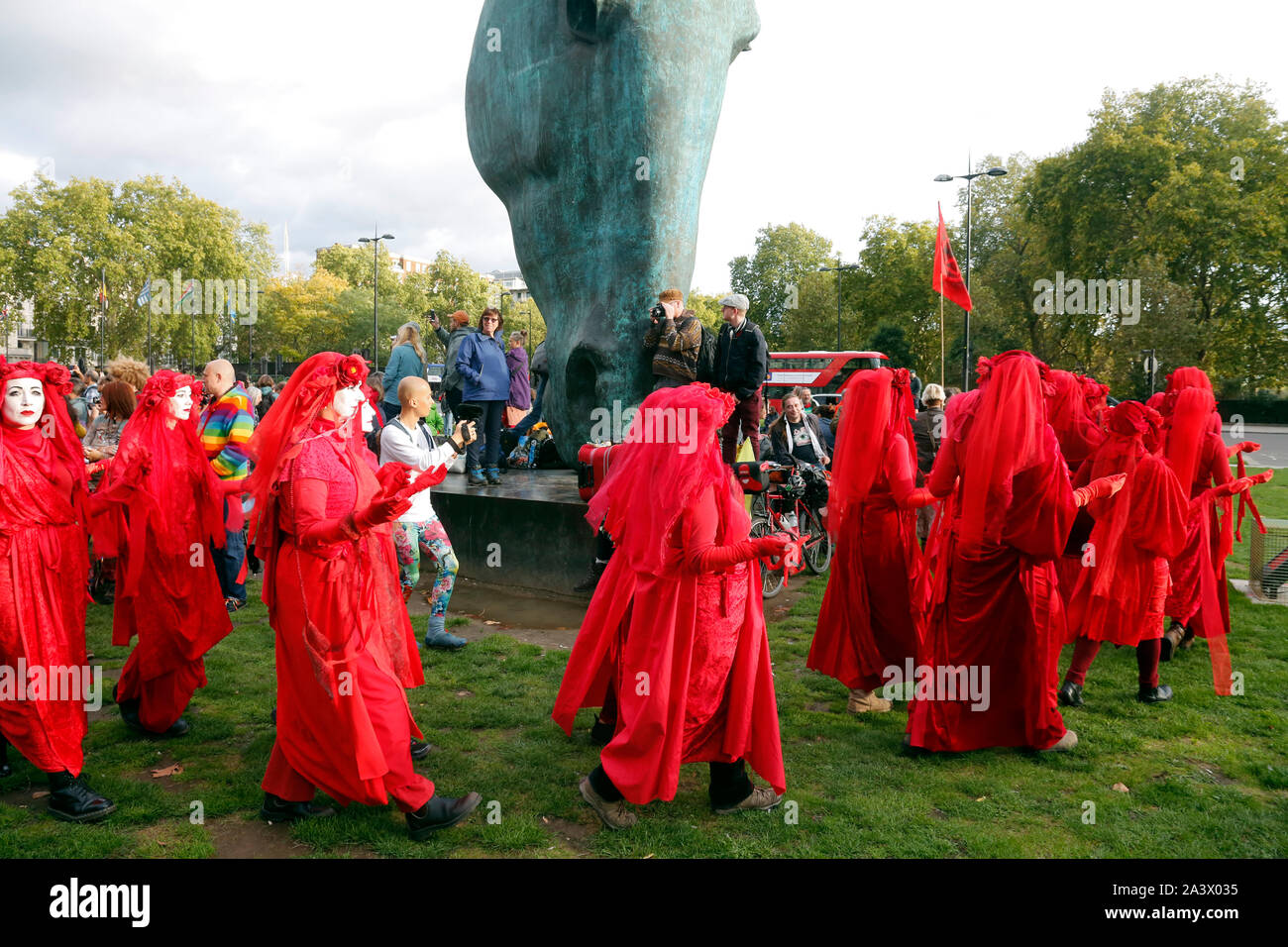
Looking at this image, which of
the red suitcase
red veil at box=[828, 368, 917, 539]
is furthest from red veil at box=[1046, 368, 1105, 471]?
the red suitcase

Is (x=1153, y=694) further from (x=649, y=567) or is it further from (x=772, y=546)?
(x=649, y=567)

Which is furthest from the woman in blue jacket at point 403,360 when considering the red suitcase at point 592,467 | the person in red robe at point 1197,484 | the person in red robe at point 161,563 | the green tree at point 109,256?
the green tree at point 109,256

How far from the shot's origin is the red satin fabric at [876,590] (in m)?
4.77

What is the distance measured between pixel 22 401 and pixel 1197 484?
6705 millimetres

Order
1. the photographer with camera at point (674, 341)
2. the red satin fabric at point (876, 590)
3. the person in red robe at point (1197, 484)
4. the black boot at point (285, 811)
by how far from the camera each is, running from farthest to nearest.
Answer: the photographer with camera at point (674, 341), the person in red robe at point (1197, 484), the red satin fabric at point (876, 590), the black boot at point (285, 811)

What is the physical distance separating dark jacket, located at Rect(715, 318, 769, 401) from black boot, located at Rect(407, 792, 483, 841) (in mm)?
4164

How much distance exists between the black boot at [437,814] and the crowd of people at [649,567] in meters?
0.01

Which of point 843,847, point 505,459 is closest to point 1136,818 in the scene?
point 843,847

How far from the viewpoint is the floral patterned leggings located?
5328 mm

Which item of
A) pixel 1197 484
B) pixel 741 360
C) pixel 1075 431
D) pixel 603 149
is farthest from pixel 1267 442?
pixel 603 149

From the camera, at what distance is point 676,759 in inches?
133

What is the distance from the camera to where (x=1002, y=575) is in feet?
13.9

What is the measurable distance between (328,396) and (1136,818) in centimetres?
379

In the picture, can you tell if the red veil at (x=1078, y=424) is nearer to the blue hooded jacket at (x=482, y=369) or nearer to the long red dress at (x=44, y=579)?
the blue hooded jacket at (x=482, y=369)
